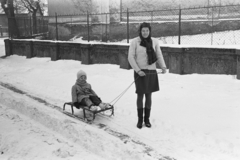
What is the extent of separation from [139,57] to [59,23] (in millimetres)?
12733

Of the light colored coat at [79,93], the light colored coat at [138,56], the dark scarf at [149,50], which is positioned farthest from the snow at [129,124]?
the dark scarf at [149,50]

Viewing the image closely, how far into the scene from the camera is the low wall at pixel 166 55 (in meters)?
8.94

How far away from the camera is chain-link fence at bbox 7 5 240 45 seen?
1390cm

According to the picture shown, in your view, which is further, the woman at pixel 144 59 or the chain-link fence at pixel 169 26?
the chain-link fence at pixel 169 26

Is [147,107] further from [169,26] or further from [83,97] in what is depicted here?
[169,26]

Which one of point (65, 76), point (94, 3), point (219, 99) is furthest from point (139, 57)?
point (94, 3)

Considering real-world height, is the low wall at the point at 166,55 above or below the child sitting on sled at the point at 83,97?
above

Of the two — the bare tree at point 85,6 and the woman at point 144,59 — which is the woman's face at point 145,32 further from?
the bare tree at point 85,6

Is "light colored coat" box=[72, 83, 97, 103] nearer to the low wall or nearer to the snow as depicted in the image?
the snow

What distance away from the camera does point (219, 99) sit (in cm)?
728

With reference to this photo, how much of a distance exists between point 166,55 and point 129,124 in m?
4.75

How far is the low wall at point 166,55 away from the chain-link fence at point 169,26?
1055 mm

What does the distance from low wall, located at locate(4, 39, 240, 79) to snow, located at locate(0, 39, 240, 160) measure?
→ 1.00 feet

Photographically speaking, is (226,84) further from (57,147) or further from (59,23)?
(59,23)
